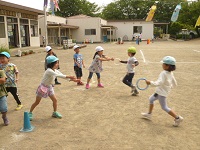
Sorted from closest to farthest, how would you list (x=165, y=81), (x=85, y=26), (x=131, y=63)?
1. (x=165, y=81)
2. (x=131, y=63)
3. (x=85, y=26)

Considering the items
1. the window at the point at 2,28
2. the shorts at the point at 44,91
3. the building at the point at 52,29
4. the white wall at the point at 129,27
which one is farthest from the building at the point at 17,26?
the white wall at the point at 129,27

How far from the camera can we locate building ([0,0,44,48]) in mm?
18297

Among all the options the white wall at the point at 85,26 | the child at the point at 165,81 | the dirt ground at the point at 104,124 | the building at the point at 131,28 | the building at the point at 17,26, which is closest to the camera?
the dirt ground at the point at 104,124

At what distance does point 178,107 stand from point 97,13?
186 feet

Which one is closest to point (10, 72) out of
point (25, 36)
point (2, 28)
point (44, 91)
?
point (44, 91)

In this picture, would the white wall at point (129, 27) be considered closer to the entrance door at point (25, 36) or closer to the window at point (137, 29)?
the window at point (137, 29)

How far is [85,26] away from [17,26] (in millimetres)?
18779

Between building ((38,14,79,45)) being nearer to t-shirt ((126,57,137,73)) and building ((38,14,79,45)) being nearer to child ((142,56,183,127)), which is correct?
t-shirt ((126,57,137,73))

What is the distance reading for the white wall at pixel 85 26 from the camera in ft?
124

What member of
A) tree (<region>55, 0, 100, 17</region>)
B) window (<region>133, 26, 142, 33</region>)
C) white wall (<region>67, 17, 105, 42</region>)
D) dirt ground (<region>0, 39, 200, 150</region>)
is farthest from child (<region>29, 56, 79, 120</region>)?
tree (<region>55, 0, 100, 17</region>)

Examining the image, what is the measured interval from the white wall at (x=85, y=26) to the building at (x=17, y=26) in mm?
14496

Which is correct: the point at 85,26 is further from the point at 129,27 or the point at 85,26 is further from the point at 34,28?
the point at 34,28

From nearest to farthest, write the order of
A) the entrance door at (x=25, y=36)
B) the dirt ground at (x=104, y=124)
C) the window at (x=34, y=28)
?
1. the dirt ground at (x=104, y=124)
2. the entrance door at (x=25, y=36)
3. the window at (x=34, y=28)

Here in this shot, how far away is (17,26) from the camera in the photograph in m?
20.7
